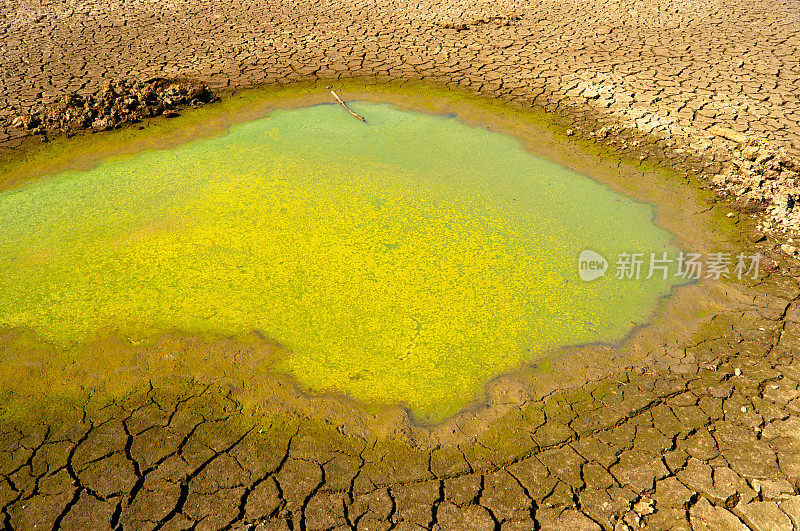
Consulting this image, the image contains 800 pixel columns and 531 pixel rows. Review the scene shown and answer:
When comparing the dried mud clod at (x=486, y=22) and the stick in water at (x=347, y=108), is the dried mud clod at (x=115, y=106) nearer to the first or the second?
the stick in water at (x=347, y=108)

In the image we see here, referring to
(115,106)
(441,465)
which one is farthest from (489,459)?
(115,106)

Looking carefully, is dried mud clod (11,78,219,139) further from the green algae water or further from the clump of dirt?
the clump of dirt

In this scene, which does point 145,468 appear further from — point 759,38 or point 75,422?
point 759,38

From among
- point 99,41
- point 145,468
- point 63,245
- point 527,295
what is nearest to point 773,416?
point 527,295

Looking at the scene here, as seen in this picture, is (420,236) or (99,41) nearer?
(420,236)

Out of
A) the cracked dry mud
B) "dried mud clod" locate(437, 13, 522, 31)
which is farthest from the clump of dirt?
"dried mud clod" locate(437, 13, 522, 31)

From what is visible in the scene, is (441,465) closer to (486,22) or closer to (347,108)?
(347,108)

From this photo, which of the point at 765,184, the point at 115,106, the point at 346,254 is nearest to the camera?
the point at 346,254
